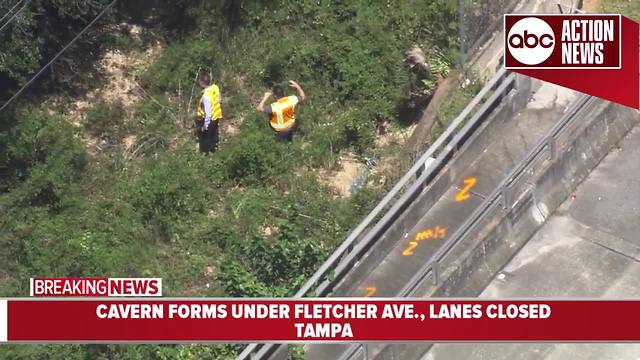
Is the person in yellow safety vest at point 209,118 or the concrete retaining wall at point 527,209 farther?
the person in yellow safety vest at point 209,118

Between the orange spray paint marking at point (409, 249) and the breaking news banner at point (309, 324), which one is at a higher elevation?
the orange spray paint marking at point (409, 249)

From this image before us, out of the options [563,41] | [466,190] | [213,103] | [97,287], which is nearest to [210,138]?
[213,103]

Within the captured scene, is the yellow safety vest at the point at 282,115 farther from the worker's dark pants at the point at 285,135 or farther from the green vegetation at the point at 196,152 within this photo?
the green vegetation at the point at 196,152

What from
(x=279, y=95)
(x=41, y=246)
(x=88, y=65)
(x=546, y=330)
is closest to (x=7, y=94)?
(x=88, y=65)

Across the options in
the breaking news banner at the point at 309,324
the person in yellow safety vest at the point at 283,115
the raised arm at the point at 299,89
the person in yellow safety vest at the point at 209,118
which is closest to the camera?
the breaking news banner at the point at 309,324

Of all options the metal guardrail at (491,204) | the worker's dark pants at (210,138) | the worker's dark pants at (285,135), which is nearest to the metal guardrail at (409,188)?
the metal guardrail at (491,204)

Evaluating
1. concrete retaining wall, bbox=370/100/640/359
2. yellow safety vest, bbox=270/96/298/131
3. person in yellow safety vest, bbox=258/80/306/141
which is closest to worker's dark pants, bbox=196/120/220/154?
person in yellow safety vest, bbox=258/80/306/141

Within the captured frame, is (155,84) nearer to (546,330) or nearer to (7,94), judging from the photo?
(7,94)
